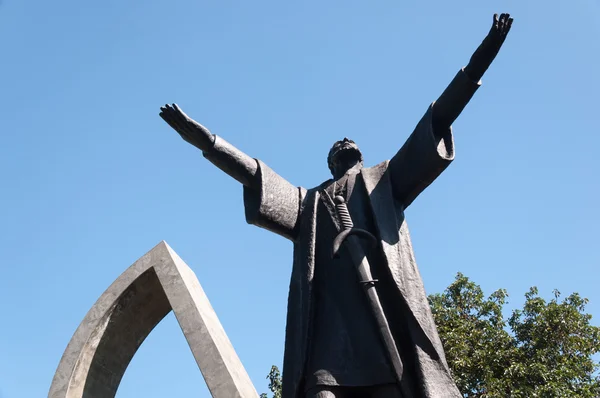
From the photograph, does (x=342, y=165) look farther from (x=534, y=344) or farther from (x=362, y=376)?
(x=534, y=344)

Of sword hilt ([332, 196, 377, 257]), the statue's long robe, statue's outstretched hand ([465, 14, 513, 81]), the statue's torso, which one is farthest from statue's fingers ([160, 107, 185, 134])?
statue's outstretched hand ([465, 14, 513, 81])

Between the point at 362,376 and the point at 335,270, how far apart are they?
0.76 m

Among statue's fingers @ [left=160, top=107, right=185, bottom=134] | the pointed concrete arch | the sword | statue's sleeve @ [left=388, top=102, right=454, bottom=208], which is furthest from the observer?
the pointed concrete arch

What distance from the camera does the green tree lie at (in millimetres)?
16094

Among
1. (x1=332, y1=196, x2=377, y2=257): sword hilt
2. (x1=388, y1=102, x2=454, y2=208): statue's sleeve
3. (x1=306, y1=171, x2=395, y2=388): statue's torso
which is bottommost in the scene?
(x1=306, y1=171, x2=395, y2=388): statue's torso

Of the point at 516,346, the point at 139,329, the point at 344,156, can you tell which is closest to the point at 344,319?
the point at 344,156

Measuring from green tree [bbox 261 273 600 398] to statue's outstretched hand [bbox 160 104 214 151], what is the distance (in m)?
12.5

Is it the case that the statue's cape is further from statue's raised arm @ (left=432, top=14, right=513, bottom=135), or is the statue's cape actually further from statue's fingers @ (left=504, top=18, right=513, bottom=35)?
statue's fingers @ (left=504, top=18, right=513, bottom=35)

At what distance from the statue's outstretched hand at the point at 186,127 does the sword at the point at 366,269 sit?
1.01 m

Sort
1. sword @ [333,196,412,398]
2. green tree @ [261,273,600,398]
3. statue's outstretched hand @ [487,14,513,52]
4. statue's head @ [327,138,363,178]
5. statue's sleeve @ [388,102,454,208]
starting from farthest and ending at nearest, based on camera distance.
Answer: green tree @ [261,273,600,398] → statue's head @ [327,138,363,178] → statue's sleeve @ [388,102,454,208] → statue's outstretched hand @ [487,14,513,52] → sword @ [333,196,412,398]

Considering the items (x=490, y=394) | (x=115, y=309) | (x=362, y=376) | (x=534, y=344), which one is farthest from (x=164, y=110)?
(x=534, y=344)

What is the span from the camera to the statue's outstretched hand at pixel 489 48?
444 centimetres

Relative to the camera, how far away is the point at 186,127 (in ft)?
15.8

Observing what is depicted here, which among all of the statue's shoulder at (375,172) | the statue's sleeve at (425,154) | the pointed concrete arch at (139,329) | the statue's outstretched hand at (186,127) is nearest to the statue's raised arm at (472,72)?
the statue's sleeve at (425,154)
